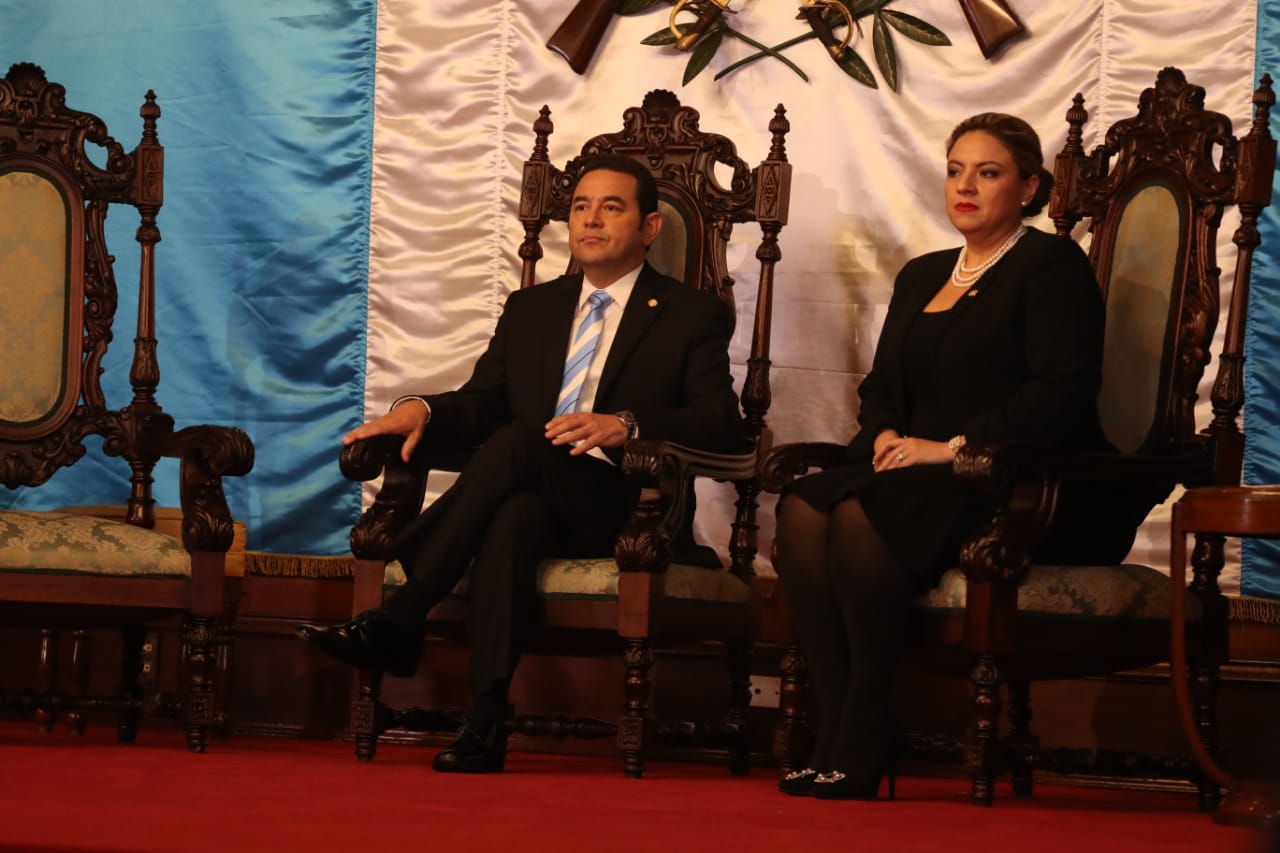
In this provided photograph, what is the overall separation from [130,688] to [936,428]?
185 cm

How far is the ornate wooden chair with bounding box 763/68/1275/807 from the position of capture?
3.22 meters

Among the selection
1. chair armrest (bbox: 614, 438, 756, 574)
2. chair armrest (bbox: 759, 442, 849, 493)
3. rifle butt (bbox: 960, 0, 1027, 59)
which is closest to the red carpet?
chair armrest (bbox: 614, 438, 756, 574)

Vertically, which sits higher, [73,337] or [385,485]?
[73,337]

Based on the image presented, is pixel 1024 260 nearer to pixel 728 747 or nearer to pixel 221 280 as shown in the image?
pixel 728 747

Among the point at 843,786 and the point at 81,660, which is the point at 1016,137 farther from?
the point at 81,660

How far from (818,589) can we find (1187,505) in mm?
724

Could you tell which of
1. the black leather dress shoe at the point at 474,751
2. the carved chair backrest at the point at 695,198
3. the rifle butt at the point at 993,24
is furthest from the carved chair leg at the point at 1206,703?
the rifle butt at the point at 993,24

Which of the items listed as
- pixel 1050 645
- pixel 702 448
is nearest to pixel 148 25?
pixel 702 448

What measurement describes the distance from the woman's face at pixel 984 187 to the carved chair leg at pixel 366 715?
158cm

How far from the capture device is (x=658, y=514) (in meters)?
3.61

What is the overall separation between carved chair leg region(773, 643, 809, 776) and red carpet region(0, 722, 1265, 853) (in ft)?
0.33

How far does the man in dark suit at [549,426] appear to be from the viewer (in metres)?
3.54

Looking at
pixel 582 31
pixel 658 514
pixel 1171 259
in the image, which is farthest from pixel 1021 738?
pixel 582 31

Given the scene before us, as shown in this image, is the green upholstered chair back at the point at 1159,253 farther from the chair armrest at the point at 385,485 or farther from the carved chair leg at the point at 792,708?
the chair armrest at the point at 385,485
